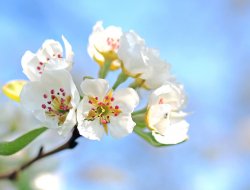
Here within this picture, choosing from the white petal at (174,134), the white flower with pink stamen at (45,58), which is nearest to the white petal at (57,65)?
the white flower with pink stamen at (45,58)

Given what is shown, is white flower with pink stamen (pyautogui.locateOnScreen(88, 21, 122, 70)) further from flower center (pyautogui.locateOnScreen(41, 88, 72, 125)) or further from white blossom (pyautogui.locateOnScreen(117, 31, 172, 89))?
flower center (pyautogui.locateOnScreen(41, 88, 72, 125))

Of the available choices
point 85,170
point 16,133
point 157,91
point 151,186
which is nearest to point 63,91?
point 157,91

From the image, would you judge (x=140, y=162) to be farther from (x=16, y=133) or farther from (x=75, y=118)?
(x=75, y=118)

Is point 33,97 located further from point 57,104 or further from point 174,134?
point 174,134

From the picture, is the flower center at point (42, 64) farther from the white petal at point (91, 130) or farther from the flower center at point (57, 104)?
the white petal at point (91, 130)

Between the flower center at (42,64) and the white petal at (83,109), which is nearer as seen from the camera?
the white petal at (83,109)

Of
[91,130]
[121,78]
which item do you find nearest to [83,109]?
[91,130]
